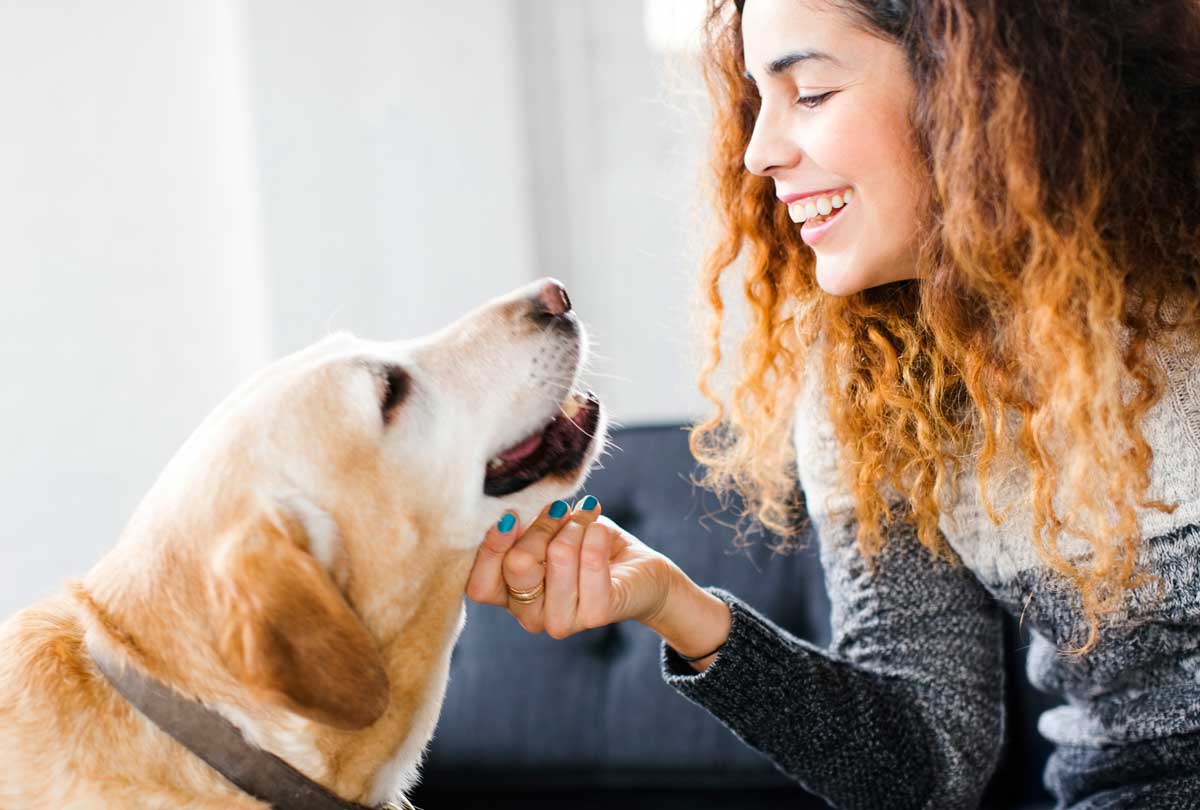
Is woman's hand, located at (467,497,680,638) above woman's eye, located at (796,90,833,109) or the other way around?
the other way around

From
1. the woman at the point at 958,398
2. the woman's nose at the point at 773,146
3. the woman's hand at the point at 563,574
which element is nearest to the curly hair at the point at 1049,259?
the woman at the point at 958,398

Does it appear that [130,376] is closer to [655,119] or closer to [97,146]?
[97,146]

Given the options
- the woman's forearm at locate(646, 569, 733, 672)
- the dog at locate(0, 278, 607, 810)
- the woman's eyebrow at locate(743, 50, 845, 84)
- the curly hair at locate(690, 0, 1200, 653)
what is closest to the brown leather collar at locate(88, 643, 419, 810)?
the dog at locate(0, 278, 607, 810)

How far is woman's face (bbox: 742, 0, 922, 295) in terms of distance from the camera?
48.0 inches

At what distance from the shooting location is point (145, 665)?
98 centimetres

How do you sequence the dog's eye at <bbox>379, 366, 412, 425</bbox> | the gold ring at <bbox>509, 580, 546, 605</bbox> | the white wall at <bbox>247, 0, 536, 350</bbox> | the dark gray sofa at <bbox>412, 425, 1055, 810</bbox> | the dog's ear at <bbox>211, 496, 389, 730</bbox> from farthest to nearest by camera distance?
the white wall at <bbox>247, 0, 536, 350</bbox> → the dark gray sofa at <bbox>412, 425, 1055, 810</bbox> → the gold ring at <bbox>509, 580, 546, 605</bbox> → the dog's eye at <bbox>379, 366, 412, 425</bbox> → the dog's ear at <bbox>211, 496, 389, 730</bbox>

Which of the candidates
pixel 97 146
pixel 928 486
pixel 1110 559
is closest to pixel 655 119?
pixel 97 146

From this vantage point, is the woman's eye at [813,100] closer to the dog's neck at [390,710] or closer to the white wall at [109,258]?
the dog's neck at [390,710]

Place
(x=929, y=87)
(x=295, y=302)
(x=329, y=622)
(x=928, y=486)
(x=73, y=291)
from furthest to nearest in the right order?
(x=295, y=302), (x=73, y=291), (x=928, y=486), (x=929, y=87), (x=329, y=622)

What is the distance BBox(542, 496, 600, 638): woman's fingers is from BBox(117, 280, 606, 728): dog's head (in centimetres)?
7

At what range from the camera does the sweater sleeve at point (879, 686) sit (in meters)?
1.33

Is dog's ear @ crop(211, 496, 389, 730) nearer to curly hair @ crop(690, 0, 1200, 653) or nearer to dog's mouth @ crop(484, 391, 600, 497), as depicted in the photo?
dog's mouth @ crop(484, 391, 600, 497)

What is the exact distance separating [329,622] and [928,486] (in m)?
0.72

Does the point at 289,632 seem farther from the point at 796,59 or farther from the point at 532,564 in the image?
the point at 796,59
